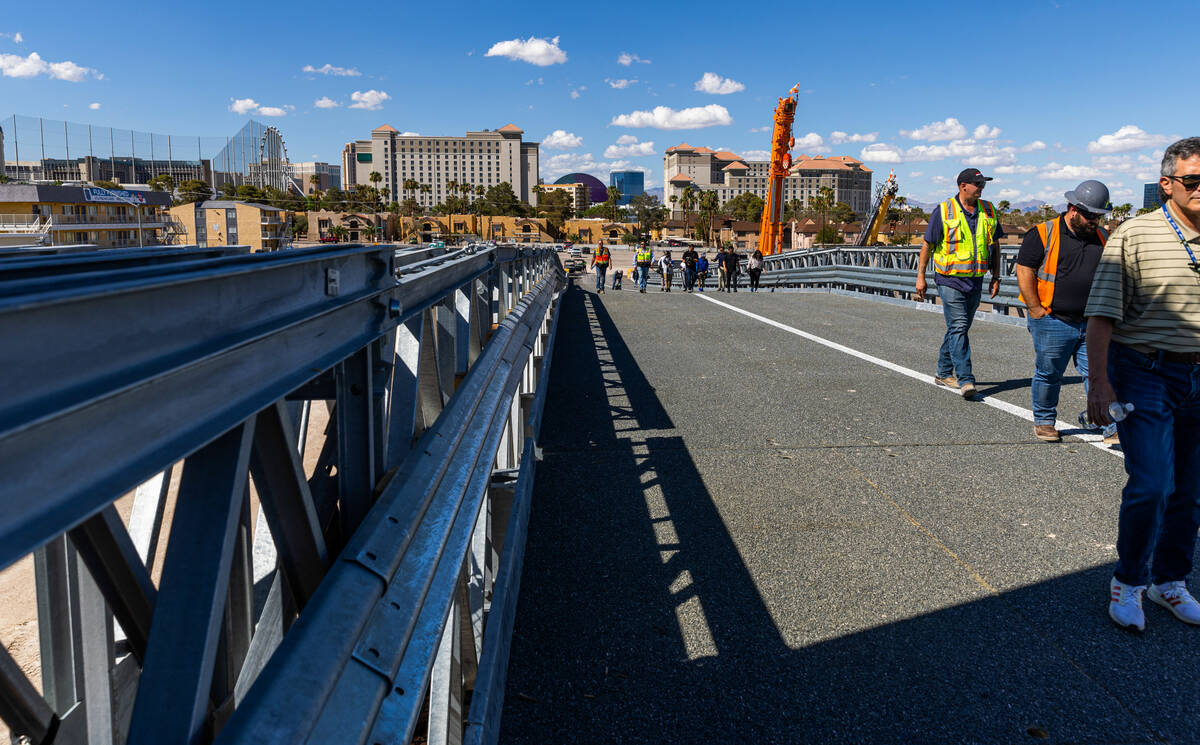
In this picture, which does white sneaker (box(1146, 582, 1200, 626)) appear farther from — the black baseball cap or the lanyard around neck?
the black baseball cap

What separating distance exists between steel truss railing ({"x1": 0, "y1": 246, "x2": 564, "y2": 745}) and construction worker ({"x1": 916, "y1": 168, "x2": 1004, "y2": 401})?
257 inches

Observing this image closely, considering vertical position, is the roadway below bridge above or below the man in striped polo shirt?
below

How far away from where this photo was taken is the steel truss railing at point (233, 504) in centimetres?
109

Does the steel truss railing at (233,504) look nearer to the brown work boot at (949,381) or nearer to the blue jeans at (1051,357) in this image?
the blue jeans at (1051,357)

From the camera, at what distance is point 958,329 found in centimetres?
859

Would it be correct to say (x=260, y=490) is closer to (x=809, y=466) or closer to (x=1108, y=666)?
(x=1108, y=666)

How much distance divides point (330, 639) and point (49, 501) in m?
0.77

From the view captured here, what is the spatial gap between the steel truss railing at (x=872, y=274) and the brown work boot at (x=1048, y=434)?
15.1ft

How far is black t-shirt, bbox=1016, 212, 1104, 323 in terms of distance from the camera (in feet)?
21.6

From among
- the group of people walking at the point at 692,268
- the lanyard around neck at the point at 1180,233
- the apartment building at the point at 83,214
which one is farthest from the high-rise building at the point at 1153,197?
the apartment building at the point at 83,214

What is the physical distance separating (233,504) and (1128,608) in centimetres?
386

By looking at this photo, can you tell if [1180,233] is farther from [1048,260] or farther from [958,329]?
[958,329]

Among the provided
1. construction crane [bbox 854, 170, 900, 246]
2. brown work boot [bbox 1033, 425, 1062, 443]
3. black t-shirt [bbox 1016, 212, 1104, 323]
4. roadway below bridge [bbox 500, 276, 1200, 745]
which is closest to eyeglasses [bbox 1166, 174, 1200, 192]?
roadway below bridge [bbox 500, 276, 1200, 745]

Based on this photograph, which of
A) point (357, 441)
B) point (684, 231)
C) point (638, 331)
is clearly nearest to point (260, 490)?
point (357, 441)
